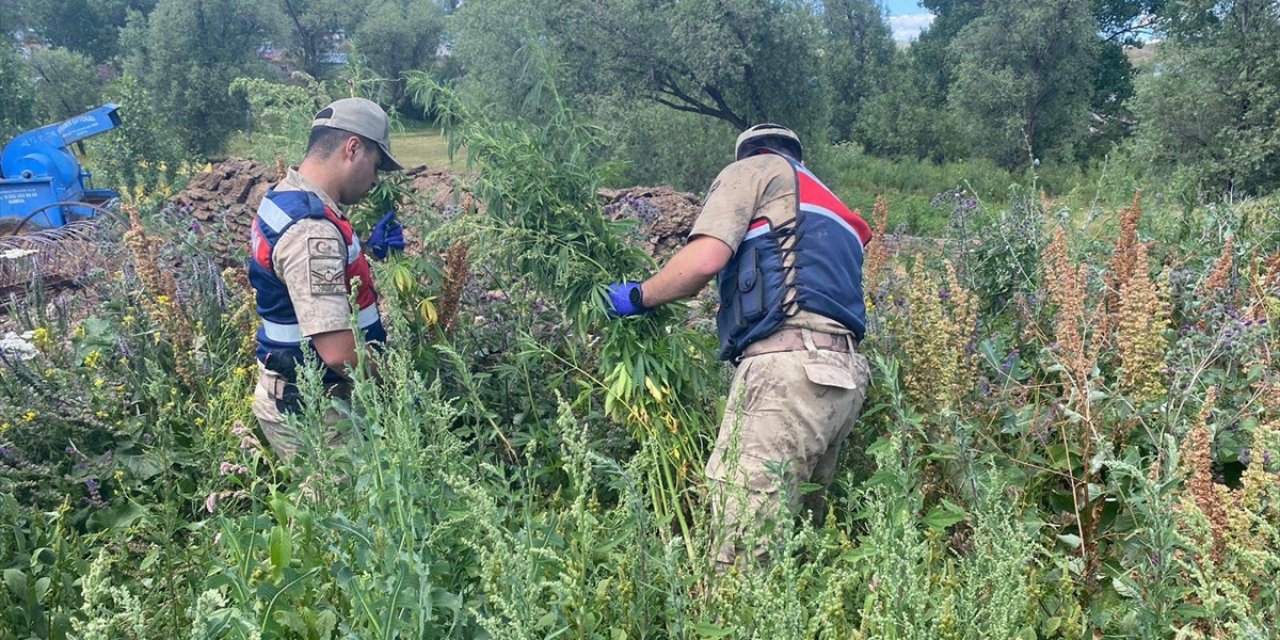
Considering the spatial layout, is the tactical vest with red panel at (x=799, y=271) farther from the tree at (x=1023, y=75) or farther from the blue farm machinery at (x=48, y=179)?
the tree at (x=1023, y=75)

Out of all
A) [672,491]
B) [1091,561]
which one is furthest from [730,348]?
[1091,561]

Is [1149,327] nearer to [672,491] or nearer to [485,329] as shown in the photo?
[672,491]

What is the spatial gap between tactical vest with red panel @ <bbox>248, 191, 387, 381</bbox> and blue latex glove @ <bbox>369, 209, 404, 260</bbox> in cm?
23

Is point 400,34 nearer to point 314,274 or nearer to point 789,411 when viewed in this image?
point 314,274

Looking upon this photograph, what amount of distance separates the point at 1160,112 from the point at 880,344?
53.1ft

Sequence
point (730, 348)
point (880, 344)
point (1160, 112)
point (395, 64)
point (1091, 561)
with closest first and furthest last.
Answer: point (1091, 561), point (730, 348), point (880, 344), point (1160, 112), point (395, 64)

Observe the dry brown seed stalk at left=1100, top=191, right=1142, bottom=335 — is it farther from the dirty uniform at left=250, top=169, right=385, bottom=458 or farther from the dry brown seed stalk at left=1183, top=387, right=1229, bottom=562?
the dirty uniform at left=250, top=169, right=385, bottom=458

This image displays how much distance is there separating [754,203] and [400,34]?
4491 cm

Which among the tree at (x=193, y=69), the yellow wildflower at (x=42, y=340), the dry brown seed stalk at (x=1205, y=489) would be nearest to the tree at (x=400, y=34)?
the tree at (x=193, y=69)

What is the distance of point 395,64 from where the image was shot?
4450cm

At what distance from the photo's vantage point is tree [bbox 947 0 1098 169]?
25.0 metres

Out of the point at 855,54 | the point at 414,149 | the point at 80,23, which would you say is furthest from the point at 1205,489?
the point at 80,23

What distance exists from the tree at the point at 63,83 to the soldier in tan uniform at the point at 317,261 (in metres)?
37.7

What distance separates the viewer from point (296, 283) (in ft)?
10.5
